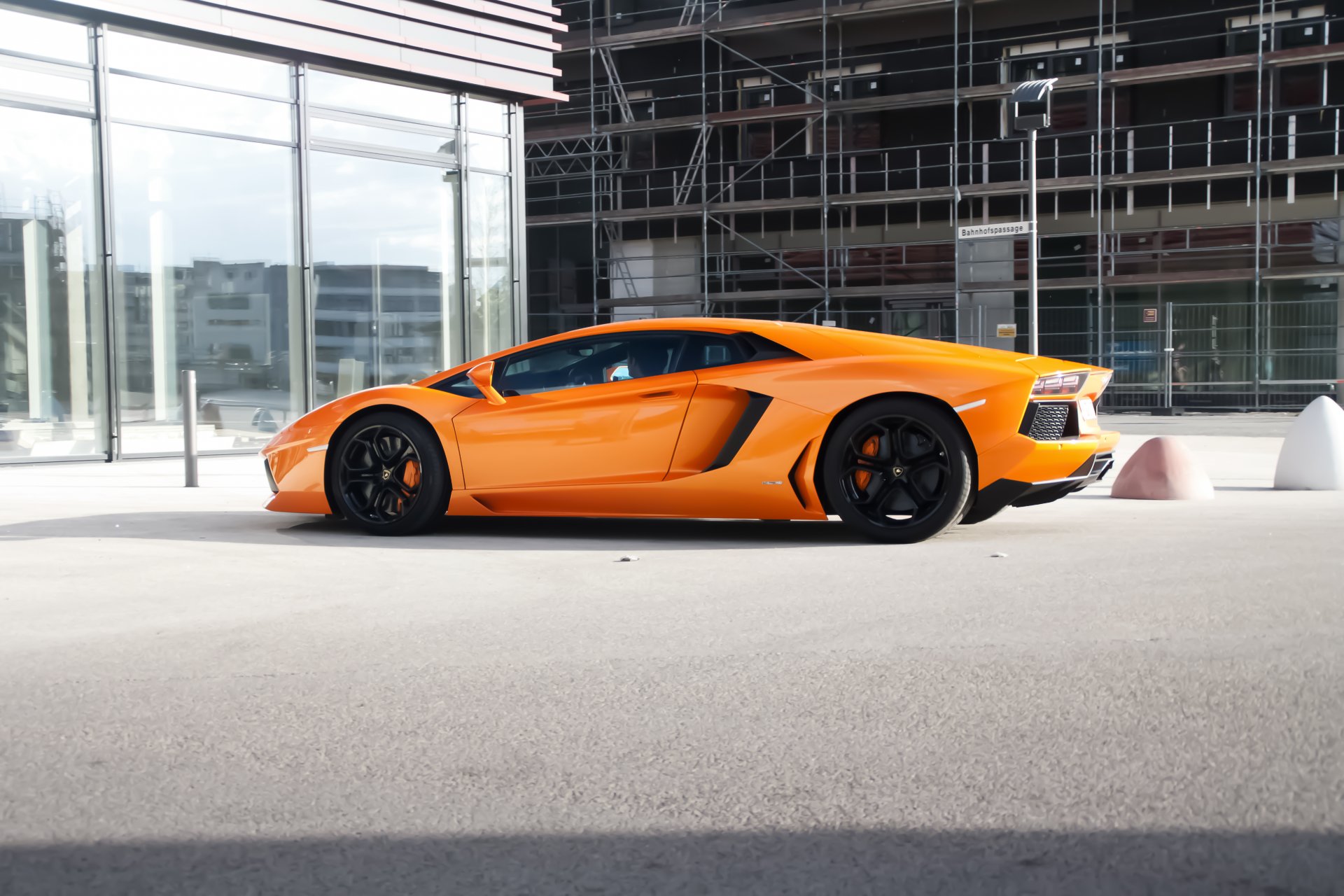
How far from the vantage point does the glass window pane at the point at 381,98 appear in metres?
16.7

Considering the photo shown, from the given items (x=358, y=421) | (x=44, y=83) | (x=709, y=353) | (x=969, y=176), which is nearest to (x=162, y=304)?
(x=44, y=83)

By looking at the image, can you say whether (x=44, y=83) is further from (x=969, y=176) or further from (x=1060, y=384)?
(x=969, y=176)

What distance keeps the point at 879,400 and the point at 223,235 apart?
1095 cm

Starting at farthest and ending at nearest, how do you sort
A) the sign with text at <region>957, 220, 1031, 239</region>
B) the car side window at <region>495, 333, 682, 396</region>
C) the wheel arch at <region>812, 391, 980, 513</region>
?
the sign with text at <region>957, 220, 1031, 239</region> → the car side window at <region>495, 333, 682, 396</region> → the wheel arch at <region>812, 391, 980, 513</region>

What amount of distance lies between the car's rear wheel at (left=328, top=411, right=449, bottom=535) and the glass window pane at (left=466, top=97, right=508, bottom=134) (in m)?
11.3

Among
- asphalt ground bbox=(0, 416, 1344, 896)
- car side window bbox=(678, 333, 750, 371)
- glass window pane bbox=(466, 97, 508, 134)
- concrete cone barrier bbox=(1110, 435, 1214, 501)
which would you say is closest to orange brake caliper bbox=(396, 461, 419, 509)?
asphalt ground bbox=(0, 416, 1344, 896)

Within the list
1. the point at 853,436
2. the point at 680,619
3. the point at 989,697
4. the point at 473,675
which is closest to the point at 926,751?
the point at 989,697

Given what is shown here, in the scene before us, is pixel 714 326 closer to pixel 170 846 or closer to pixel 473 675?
pixel 473 675

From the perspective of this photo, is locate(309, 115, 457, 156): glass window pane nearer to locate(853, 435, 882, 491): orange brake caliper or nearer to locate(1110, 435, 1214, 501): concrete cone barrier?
locate(1110, 435, 1214, 501): concrete cone barrier

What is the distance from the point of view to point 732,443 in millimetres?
7008

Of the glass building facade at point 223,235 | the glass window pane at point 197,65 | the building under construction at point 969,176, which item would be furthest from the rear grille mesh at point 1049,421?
the building under construction at point 969,176

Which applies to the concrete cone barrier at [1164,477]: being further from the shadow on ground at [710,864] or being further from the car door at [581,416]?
the shadow on ground at [710,864]

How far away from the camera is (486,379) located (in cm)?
768

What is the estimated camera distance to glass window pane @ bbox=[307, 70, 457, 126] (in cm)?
1666
